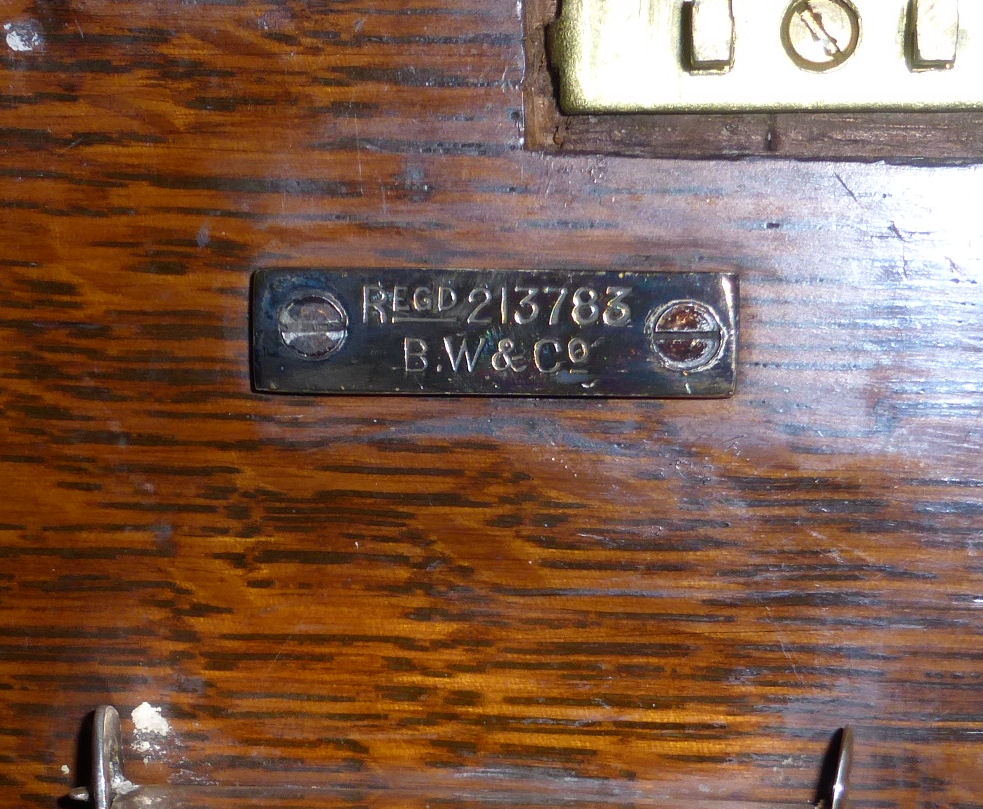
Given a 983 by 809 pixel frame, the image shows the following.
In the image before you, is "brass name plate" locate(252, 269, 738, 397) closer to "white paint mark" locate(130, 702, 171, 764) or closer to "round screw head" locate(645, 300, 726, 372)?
"round screw head" locate(645, 300, 726, 372)

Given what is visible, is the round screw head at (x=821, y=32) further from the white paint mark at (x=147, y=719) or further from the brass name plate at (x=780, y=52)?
the white paint mark at (x=147, y=719)

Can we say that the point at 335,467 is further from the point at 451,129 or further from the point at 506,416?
the point at 451,129

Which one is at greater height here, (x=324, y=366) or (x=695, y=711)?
(x=324, y=366)

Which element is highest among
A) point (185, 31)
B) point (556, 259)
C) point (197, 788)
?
point (185, 31)

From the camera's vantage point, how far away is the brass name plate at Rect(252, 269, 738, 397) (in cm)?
62

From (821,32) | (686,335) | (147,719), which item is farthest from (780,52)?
(147,719)

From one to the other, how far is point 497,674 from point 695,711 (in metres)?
0.15

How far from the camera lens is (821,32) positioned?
597 mm

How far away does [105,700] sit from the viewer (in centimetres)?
70

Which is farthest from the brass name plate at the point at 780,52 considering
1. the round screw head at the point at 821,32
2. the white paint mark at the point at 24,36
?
the white paint mark at the point at 24,36

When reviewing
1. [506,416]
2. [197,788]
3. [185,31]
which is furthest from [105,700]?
[185,31]

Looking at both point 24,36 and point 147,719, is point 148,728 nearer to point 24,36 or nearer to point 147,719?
point 147,719

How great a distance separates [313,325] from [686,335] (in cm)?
26

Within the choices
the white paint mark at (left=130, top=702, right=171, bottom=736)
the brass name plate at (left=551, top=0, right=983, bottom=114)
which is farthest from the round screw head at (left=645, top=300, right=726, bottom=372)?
the white paint mark at (left=130, top=702, right=171, bottom=736)
